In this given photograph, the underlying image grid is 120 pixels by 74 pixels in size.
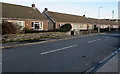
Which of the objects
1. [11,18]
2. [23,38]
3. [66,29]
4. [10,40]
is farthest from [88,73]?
[66,29]

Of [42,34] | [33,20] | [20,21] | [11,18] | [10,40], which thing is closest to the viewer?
[10,40]

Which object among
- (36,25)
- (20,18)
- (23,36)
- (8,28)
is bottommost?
(23,36)

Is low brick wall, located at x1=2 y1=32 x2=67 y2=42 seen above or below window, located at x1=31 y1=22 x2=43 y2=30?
below

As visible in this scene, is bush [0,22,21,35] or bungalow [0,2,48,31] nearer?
bush [0,22,21,35]

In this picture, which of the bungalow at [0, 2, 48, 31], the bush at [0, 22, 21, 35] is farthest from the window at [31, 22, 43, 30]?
the bush at [0, 22, 21, 35]

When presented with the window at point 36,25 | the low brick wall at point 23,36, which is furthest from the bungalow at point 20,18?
the low brick wall at point 23,36

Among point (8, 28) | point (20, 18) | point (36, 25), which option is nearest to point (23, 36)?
point (8, 28)

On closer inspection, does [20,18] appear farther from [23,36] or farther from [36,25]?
[23,36]

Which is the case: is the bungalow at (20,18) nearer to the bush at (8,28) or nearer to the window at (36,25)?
the window at (36,25)

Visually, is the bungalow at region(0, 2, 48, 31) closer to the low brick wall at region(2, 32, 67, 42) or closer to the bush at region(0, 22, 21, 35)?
the low brick wall at region(2, 32, 67, 42)

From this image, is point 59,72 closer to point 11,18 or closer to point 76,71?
point 76,71

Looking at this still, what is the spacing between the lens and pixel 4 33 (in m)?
17.7

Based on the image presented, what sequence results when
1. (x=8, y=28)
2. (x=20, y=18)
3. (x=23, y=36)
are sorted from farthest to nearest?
(x=20, y=18) < (x=23, y=36) < (x=8, y=28)

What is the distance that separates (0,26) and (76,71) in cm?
1379
